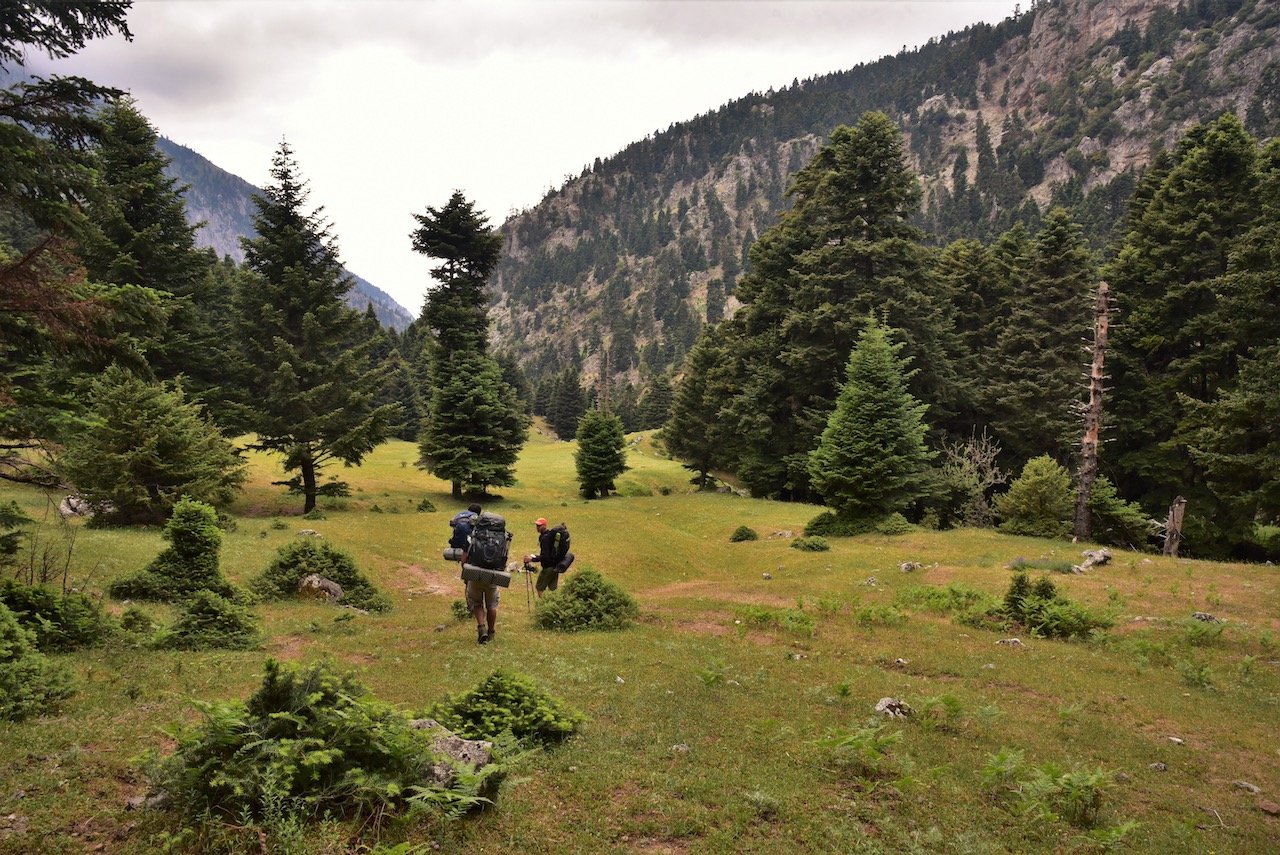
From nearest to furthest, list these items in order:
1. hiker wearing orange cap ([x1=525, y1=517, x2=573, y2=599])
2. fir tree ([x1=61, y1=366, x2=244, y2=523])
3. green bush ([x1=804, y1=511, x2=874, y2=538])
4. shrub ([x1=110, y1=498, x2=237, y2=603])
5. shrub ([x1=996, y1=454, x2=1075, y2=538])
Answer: shrub ([x1=110, y1=498, x2=237, y2=603]) < hiker wearing orange cap ([x1=525, y1=517, x2=573, y2=599]) < fir tree ([x1=61, y1=366, x2=244, y2=523]) < shrub ([x1=996, y1=454, x2=1075, y2=538]) < green bush ([x1=804, y1=511, x2=874, y2=538])

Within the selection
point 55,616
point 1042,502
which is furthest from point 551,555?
point 1042,502

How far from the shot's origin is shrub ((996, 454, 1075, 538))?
27922 mm

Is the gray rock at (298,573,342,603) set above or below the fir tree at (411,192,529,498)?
below

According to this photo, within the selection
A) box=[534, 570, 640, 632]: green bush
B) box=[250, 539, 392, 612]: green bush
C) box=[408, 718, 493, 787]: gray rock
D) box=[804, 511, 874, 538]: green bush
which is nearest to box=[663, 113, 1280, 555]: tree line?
box=[804, 511, 874, 538]: green bush

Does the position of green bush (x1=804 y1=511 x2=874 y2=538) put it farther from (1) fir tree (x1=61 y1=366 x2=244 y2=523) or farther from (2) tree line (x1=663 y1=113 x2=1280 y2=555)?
(1) fir tree (x1=61 y1=366 x2=244 y2=523)

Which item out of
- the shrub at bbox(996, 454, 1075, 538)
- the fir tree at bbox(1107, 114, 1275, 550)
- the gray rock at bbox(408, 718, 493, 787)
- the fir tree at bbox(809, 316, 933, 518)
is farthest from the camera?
the fir tree at bbox(1107, 114, 1275, 550)

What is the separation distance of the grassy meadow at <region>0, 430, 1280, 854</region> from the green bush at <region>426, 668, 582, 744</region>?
0.33 m

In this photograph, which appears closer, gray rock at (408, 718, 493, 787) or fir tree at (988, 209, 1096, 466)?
gray rock at (408, 718, 493, 787)

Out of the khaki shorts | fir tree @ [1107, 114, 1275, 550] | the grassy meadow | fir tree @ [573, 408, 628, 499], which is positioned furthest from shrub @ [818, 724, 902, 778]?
fir tree @ [573, 408, 628, 499]

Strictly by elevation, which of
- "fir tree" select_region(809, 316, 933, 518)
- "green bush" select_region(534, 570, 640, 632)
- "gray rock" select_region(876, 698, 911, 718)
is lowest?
"green bush" select_region(534, 570, 640, 632)

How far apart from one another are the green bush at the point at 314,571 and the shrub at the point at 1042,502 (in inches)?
1045

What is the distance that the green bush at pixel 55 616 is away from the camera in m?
9.23

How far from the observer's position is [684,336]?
182 m

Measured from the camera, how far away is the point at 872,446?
100 ft
